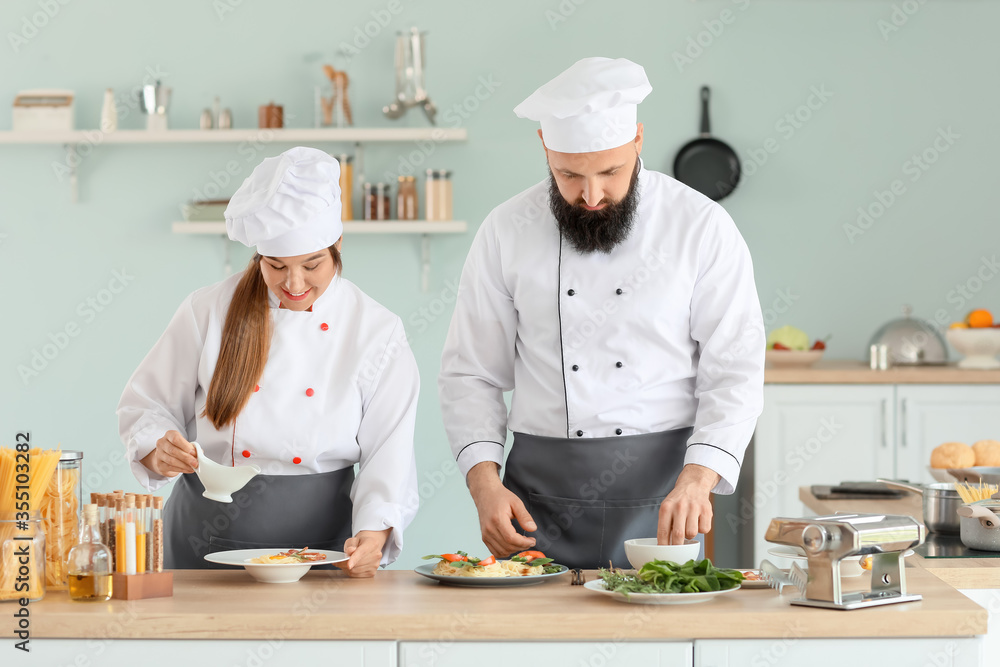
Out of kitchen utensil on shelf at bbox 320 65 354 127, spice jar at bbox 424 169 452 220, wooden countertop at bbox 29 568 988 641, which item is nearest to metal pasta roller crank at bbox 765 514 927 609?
wooden countertop at bbox 29 568 988 641

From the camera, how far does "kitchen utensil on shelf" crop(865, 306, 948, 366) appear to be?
Answer: 147 inches

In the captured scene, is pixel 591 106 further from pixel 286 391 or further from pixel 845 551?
pixel 845 551

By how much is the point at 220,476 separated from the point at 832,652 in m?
0.90

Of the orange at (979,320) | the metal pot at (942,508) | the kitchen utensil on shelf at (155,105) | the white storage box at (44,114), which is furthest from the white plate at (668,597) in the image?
the white storage box at (44,114)

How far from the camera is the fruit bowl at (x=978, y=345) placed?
3592 mm

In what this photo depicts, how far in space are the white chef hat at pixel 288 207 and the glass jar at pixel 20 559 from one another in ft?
1.82

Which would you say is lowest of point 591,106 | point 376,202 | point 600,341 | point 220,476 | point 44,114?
point 220,476

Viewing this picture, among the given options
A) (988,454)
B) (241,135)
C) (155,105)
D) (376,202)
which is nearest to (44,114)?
(155,105)

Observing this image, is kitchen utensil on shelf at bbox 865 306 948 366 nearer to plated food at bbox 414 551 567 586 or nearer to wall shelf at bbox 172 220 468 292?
wall shelf at bbox 172 220 468 292

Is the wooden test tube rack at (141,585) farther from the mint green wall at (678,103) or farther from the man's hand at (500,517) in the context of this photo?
the mint green wall at (678,103)

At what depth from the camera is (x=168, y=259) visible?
13.4ft

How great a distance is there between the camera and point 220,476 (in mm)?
1510

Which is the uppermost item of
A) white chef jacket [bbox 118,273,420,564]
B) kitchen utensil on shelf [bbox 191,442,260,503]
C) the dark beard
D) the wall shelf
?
the wall shelf

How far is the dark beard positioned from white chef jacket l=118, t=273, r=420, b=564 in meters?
0.37
